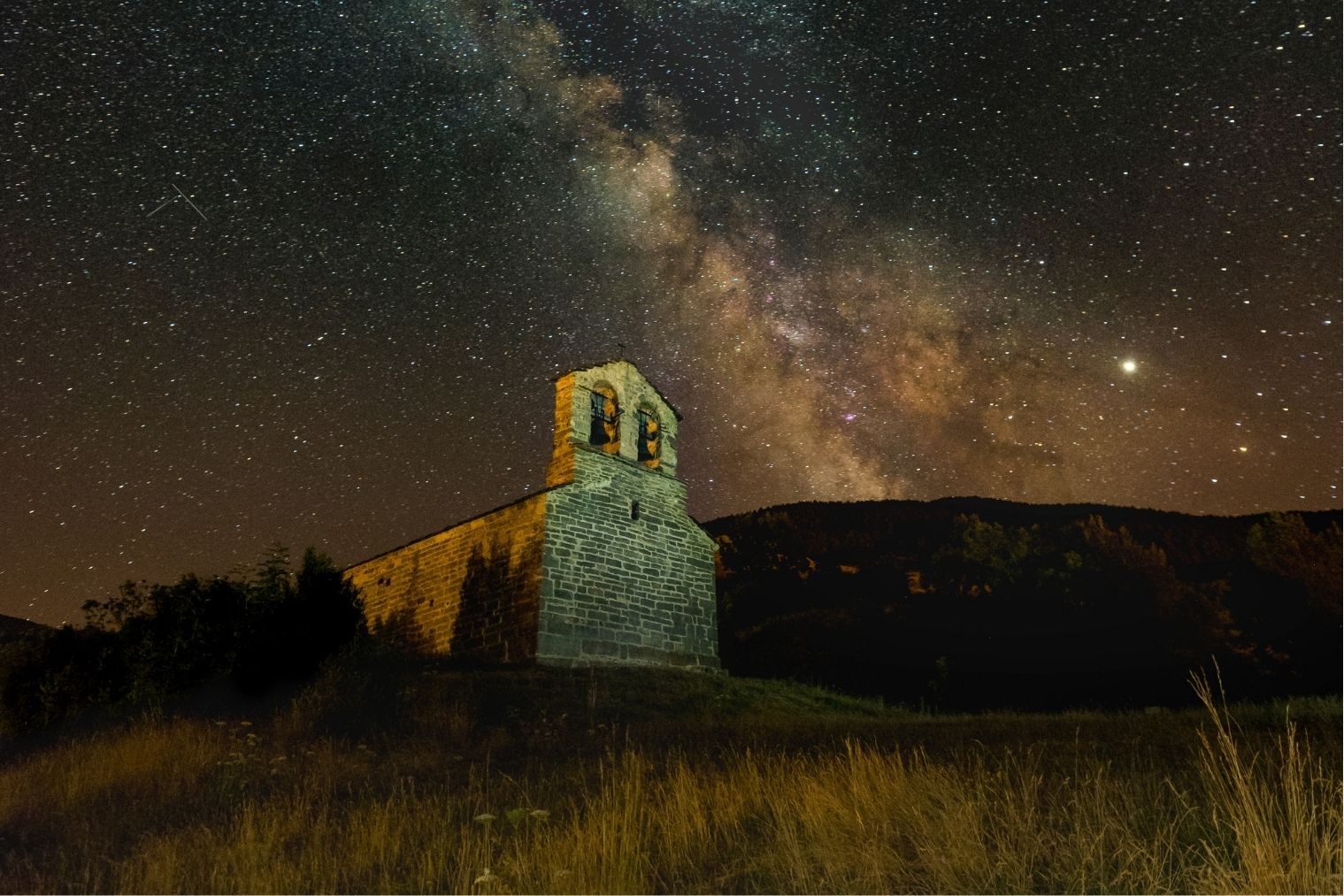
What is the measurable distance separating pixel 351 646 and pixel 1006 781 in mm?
12074

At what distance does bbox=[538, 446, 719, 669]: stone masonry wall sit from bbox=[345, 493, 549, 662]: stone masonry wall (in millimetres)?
496

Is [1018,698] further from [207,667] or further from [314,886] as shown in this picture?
[314,886]

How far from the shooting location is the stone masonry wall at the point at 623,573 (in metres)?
17.1

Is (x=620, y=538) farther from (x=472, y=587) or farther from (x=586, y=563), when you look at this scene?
(x=472, y=587)

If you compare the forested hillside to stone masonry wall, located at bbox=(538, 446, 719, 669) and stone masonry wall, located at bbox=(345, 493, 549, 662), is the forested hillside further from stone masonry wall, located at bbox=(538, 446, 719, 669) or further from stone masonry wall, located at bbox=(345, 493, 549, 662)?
stone masonry wall, located at bbox=(345, 493, 549, 662)

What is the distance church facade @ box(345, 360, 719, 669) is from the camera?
17.2m

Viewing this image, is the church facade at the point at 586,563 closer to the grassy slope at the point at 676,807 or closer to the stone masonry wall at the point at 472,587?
the stone masonry wall at the point at 472,587

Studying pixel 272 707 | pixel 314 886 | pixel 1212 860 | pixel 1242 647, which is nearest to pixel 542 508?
pixel 272 707

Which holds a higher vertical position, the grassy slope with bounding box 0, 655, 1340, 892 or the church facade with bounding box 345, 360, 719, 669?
the church facade with bounding box 345, 360, 719, 669

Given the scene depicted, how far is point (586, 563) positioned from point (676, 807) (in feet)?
39.5

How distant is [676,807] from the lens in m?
5.87

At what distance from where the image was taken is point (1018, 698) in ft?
91.0

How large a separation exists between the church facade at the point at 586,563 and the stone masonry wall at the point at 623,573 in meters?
A: 0.03

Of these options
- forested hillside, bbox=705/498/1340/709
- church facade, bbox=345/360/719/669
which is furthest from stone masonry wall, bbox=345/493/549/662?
forested hillside, bbox=705/498/1340/709
